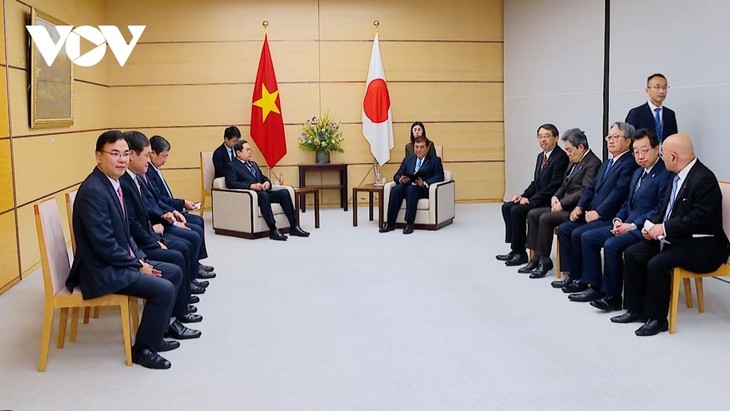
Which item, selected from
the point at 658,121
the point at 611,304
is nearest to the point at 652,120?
the point at 658,121

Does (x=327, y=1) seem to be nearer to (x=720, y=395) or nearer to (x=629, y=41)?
(x=629, y=41)

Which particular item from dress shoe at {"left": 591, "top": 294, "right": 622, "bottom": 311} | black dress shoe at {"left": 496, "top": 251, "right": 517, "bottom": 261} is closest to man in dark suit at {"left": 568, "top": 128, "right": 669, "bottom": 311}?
dress shoe at {"left": 591, "top": 294, "right": 622, "bottom": 311}

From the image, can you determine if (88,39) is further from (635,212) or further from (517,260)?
(635,212)

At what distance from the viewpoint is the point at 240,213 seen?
357 inches

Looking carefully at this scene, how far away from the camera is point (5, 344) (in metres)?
4.93

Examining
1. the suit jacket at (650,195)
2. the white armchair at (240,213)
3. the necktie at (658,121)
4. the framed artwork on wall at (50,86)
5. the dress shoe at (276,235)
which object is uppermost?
the framed artwork on wall at (50,86)

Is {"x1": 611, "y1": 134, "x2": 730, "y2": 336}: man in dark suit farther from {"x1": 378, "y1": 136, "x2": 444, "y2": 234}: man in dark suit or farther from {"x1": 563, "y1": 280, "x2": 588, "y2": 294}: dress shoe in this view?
{"x1": 378, "y1": 136, "x2": 444, "y2": 234}: man in dark suit

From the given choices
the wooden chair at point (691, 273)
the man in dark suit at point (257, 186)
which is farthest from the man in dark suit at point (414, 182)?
the wooden chair at point (691, 273)

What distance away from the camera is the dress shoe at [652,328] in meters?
4.91

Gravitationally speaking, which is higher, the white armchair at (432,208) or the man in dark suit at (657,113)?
the man in dark suit at (657,113)

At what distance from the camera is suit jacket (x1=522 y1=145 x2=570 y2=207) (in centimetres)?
715

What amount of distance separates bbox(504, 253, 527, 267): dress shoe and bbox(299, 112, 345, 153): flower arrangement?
4.76m

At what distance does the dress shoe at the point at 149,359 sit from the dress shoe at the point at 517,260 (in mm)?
3826

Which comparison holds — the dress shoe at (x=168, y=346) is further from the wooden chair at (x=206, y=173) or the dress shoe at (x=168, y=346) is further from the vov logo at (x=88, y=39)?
the wooden chair at (x=206, y=173)
